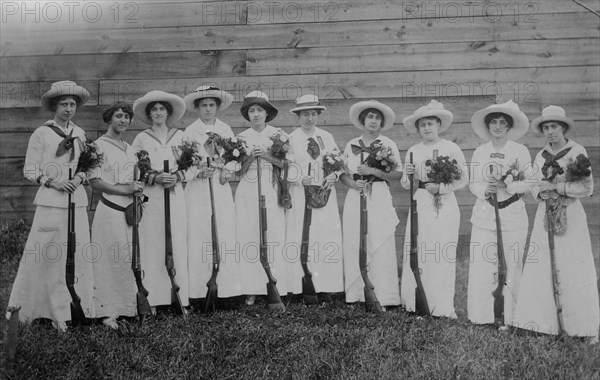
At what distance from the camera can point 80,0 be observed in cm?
584

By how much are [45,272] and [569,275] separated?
4584 millimetres

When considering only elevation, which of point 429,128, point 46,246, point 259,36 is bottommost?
point 46,246

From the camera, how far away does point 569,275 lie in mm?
5492

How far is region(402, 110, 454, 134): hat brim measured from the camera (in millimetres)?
5828

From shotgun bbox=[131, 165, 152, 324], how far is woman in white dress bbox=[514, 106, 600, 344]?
10.9ft

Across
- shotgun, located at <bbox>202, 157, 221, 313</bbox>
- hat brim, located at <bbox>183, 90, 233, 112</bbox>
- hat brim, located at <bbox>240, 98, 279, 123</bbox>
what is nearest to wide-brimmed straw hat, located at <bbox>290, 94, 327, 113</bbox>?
hat brim, located at <bbox>240, 98, 279, 123</bbox>

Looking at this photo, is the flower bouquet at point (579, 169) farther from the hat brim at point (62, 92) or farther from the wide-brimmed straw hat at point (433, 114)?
the hat brim at point (62, 92)

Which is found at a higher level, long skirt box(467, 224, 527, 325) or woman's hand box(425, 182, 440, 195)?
woman's hand box(425, 182, 440, 195)

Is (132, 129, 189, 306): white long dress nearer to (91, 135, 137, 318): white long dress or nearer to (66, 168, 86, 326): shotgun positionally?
(91, 135, 137, 318): white long dress

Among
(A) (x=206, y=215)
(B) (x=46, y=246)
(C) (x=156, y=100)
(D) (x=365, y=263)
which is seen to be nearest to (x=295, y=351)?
(D) (x=365, y=263)

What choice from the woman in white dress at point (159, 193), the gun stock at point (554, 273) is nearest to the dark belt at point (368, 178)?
the gun stock at point (554, 273)

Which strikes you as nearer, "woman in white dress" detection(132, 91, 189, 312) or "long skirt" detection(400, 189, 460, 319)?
"long skirt" detection(400, 189, 460, 319)

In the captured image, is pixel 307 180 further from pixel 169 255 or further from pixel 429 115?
pixel 169 255

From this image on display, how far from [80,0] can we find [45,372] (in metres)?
3.26
